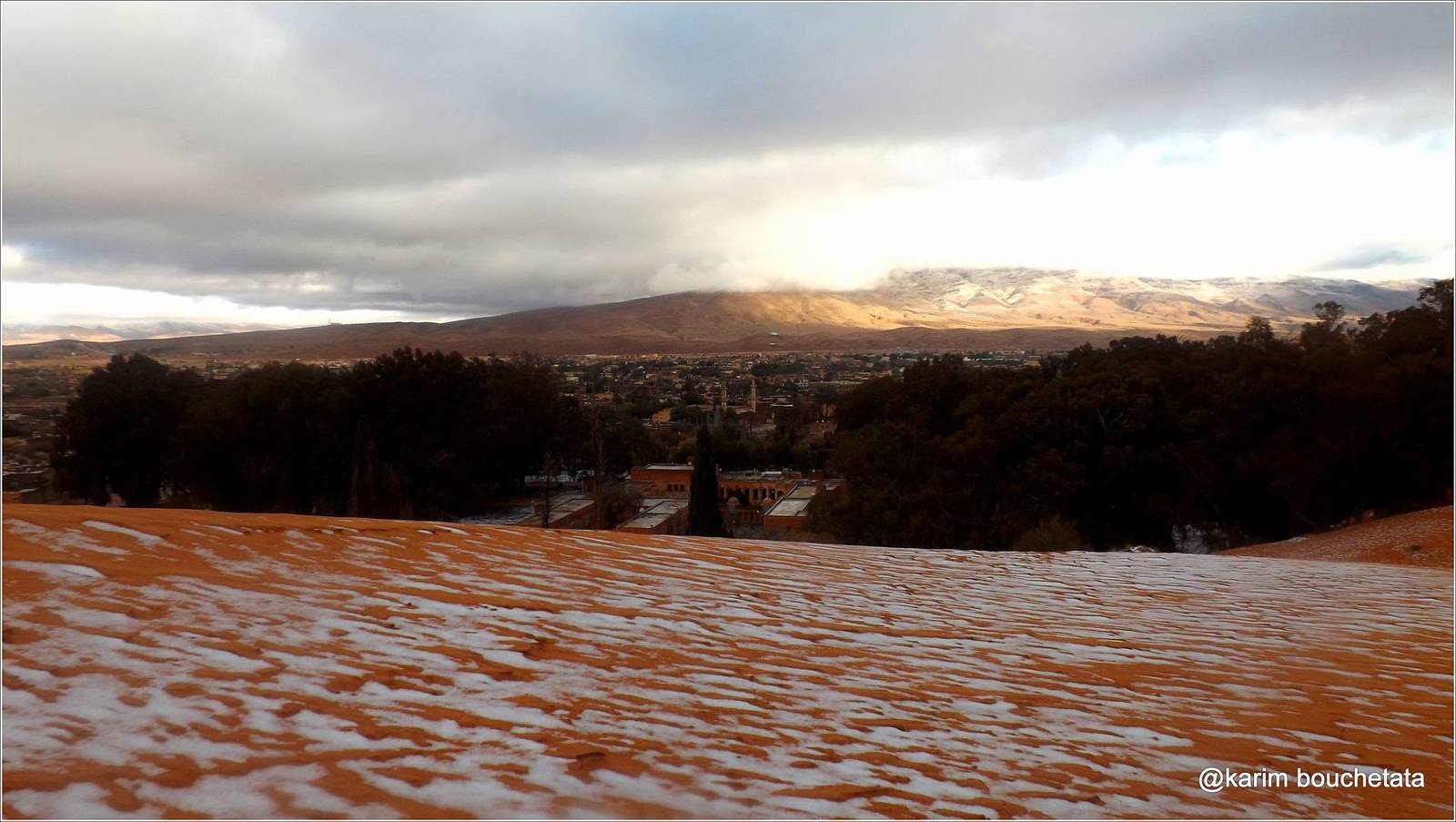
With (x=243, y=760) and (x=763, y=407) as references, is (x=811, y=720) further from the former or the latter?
(x=763, y=407)

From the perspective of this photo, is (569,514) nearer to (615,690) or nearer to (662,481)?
(662,481)

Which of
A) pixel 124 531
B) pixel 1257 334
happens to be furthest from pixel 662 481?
pixel 124 531

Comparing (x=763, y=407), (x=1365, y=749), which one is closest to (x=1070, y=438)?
(x=1365, y=749)

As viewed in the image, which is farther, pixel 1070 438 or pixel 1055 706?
pixel 1070 438

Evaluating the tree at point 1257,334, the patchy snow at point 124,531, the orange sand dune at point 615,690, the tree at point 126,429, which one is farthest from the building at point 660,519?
the tree at point 1257,334

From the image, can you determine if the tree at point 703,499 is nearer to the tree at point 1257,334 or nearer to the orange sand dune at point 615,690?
the orange sand dune at point 615,690

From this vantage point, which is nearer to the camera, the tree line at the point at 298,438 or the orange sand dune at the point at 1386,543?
the orange sand dune at the point at 1386,543

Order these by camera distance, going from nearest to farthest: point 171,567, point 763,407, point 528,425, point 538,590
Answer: point 171,567 → point 538,590 → point 528,425 → point 763,407
